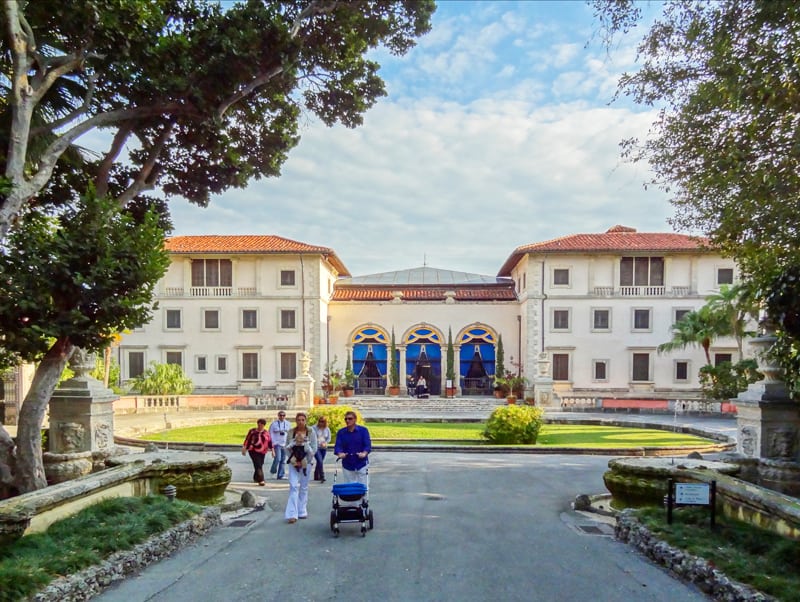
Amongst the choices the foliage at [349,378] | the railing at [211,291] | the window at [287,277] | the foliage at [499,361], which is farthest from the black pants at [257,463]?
the foliage at [499,361]

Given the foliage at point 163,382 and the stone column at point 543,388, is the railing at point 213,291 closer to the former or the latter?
the foliage at point 163,382

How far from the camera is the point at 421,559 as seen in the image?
603cm

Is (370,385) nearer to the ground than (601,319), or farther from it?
nearer to the ground

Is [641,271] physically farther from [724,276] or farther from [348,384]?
[348,384]

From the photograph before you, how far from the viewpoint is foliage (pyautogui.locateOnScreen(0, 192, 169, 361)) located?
671 cm

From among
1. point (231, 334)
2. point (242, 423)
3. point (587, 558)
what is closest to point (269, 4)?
point (587, 558)

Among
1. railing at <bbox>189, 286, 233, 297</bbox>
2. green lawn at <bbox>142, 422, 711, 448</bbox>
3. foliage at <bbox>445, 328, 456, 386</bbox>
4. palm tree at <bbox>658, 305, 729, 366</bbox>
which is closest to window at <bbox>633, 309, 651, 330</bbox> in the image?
palm tree at <bbox>658, 305, 729, 366</bbox>

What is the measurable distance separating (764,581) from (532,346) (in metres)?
27.4

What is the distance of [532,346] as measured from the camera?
1245 inches

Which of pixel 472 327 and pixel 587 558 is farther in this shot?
pixel 472 327

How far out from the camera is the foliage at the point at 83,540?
14.9 feet

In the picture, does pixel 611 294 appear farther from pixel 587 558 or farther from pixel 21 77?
pixel 21 77

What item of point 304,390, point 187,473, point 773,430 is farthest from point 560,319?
point 187,473

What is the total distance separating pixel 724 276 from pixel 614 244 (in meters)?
6.79
